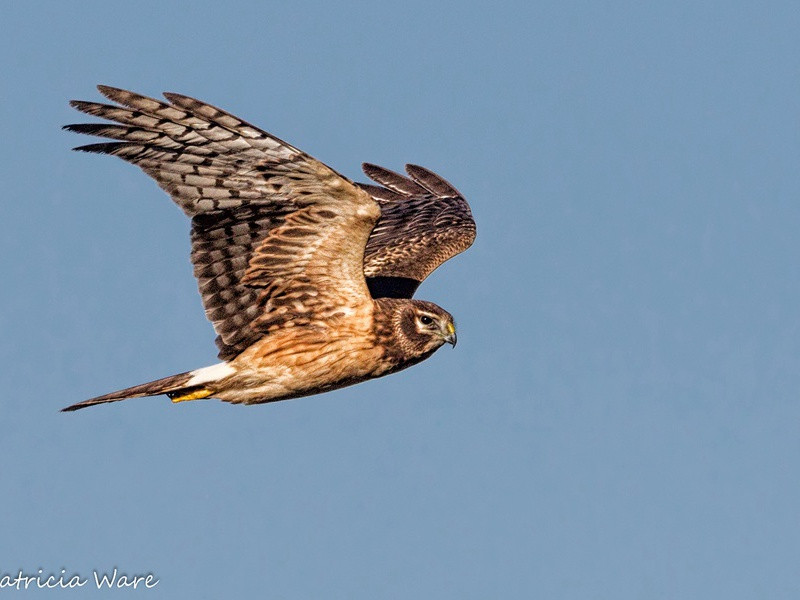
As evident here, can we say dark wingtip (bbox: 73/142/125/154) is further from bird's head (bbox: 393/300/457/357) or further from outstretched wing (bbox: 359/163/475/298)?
outstretched wing (bbox: 359/163/475/298)

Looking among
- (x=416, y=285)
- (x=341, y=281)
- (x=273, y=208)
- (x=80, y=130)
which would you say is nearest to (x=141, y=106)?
(x=80, y=130)

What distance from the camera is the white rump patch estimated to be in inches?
466

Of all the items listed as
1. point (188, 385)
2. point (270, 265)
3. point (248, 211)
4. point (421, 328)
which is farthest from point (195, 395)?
point (421, 328)

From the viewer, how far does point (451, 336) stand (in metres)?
12.0

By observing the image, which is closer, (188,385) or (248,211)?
(248,211)

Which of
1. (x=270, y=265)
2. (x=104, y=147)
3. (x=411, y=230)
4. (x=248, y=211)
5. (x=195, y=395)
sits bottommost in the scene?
(x=195, y=395)

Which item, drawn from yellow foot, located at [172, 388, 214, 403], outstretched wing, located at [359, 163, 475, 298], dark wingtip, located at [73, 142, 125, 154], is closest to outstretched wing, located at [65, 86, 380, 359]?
dark wingtip, located at [73, 142, 125, 154]

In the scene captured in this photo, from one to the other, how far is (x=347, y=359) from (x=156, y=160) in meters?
2.30

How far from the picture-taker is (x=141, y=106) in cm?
1039

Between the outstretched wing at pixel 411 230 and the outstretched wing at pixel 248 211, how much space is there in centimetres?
172

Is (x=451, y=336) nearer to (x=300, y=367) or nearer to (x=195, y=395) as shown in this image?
(x=300, y=367)

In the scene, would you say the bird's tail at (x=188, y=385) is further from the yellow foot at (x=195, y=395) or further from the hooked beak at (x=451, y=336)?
the hooked beak at (x=451, y=336)

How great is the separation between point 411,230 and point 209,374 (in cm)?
373

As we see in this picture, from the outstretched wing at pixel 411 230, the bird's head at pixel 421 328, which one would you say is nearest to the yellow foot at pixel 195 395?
the bird's head at pixel 421 328
